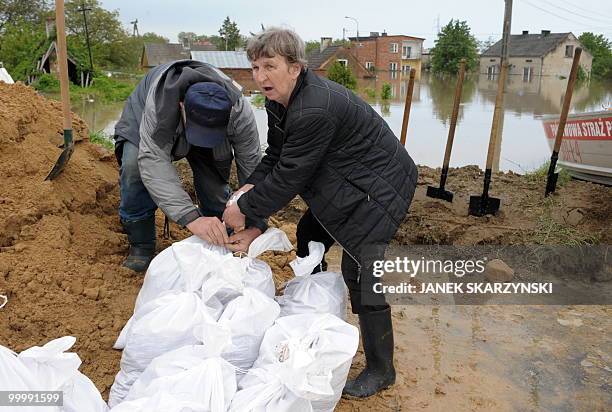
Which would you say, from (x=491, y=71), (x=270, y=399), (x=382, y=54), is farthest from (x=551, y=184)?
(x=491, y=71)

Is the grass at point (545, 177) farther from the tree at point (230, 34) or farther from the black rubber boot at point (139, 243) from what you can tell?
the tree at point (230, 34)

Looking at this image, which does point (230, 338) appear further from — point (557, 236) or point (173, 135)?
point (557, 236)

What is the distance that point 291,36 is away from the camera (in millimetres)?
2045

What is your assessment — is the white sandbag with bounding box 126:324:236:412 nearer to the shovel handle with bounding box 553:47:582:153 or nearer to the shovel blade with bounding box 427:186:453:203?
the shovel blade with bounding box 427:186:453:203

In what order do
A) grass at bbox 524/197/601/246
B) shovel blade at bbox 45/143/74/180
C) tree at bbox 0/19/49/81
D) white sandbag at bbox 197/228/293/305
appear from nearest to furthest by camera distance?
white sandbag at bbox 197/228/293/305, shovel blade at bbox 45/143/74/180, grass at bbox 524/197/601/246, tree at bbox 0/19/49/81

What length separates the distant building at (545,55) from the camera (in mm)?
43219

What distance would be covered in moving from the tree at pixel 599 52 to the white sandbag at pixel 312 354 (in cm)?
4661

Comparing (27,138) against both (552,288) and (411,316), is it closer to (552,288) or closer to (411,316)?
(411,316)

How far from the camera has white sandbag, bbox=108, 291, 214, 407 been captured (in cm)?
202

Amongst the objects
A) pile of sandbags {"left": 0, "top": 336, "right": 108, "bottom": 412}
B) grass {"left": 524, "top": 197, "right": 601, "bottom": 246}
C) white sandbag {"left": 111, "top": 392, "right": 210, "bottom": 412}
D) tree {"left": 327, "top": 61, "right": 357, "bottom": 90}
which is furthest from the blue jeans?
tree {"left": 327, "top": 61, "right": 357, "bottom": 90}

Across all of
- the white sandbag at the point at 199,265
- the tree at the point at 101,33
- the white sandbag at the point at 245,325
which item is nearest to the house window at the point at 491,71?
the tree at the point at 101,33

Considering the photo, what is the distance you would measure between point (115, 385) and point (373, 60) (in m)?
39.7

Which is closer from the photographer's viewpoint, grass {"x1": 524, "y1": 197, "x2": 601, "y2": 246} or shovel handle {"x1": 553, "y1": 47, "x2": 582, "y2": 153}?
grass {"x1": 524, "y1": 197, "x2": 601, "y2": 246}

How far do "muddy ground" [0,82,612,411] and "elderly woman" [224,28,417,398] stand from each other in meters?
0.38
